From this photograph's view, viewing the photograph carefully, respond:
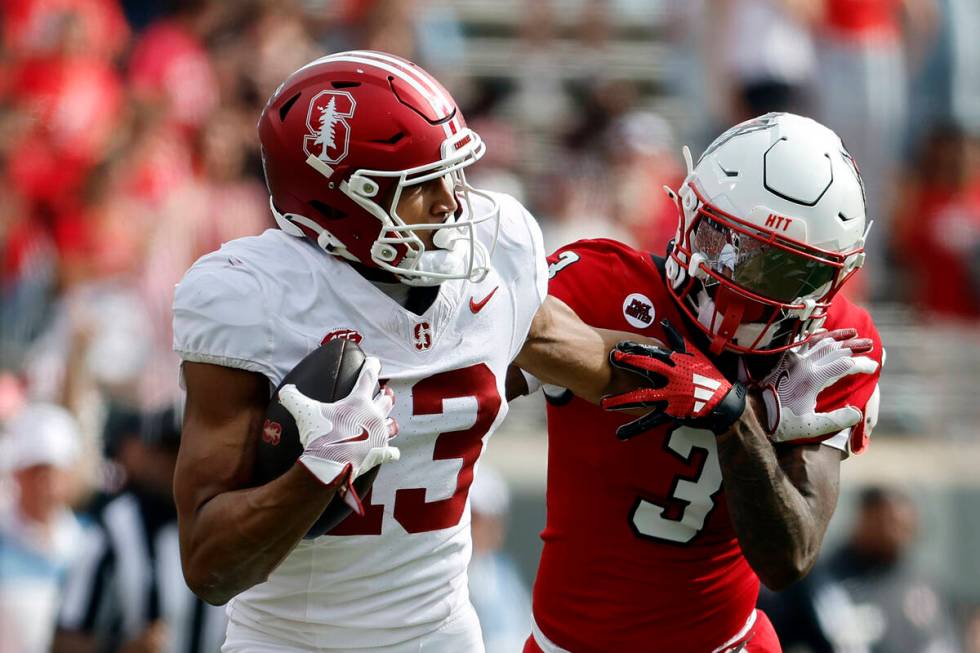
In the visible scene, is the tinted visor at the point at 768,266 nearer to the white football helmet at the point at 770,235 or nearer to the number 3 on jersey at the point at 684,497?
the white football helmet at the point at 770,235

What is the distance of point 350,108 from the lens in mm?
3221

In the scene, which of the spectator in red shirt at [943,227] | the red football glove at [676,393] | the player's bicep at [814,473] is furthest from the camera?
the spectator in red shirt at [943,227]

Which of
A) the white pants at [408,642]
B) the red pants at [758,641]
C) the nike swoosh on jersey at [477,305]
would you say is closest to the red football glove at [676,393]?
the nike swoosh on jersey at [477,305]

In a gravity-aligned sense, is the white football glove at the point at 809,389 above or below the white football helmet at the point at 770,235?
below

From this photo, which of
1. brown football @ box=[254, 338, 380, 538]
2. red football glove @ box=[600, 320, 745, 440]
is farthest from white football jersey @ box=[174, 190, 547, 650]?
red football glove @ box=[600, 320, 745, 440]

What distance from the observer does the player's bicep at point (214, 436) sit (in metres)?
3.06

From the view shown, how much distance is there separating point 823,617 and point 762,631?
2.42 metres

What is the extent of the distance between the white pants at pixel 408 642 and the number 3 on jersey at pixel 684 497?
542mm

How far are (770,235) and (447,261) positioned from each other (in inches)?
30.8

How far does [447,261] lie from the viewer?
332cm

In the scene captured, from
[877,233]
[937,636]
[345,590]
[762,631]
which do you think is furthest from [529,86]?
[345,590]

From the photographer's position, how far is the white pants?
10.9 ft

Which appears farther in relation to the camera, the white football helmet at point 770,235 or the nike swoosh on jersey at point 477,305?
the white football helmet at point 770,235

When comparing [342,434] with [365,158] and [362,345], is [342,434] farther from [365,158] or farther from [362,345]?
[365,158]
